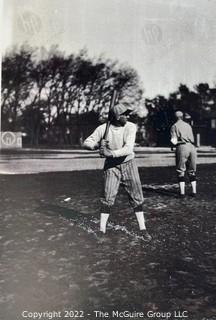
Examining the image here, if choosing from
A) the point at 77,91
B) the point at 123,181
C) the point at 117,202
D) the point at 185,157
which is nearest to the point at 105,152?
the point at 123,181

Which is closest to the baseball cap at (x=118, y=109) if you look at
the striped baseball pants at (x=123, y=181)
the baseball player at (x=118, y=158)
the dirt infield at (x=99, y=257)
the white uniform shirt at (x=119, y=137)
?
the baseball player at (x=118, y=158)

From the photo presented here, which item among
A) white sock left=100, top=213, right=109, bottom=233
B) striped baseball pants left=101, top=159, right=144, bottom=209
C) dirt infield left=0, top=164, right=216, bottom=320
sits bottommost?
dirt infield left=0, top=164, right=216, bottom=320

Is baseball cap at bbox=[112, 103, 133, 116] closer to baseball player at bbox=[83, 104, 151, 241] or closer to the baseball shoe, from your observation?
baseball player at bbox=[83, 104, 151, 241]

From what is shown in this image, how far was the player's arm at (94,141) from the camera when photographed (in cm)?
359

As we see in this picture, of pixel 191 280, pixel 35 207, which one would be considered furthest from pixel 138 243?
pixel 35 207

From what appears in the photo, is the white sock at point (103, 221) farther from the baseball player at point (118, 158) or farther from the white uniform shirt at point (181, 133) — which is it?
the white uniform shirt at point (181, 133)

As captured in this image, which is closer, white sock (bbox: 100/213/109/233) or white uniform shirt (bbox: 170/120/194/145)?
white sock (bbox: 100/213/109/233)

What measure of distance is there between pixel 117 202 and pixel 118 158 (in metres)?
0.80

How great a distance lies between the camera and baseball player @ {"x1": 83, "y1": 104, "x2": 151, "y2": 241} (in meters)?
3.62

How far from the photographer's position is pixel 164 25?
4.30m

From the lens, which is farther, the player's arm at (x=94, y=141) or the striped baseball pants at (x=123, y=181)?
the striped baseball pants at (x=123, y=181)

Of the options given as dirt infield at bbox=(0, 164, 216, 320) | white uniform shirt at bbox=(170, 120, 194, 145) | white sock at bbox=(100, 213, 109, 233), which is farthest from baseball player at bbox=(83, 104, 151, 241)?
white uniform shirt at bbox=(170, 120, 194, 145)

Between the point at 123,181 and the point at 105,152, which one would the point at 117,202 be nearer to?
the point at 123,181

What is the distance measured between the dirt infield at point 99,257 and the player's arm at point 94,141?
84cm
